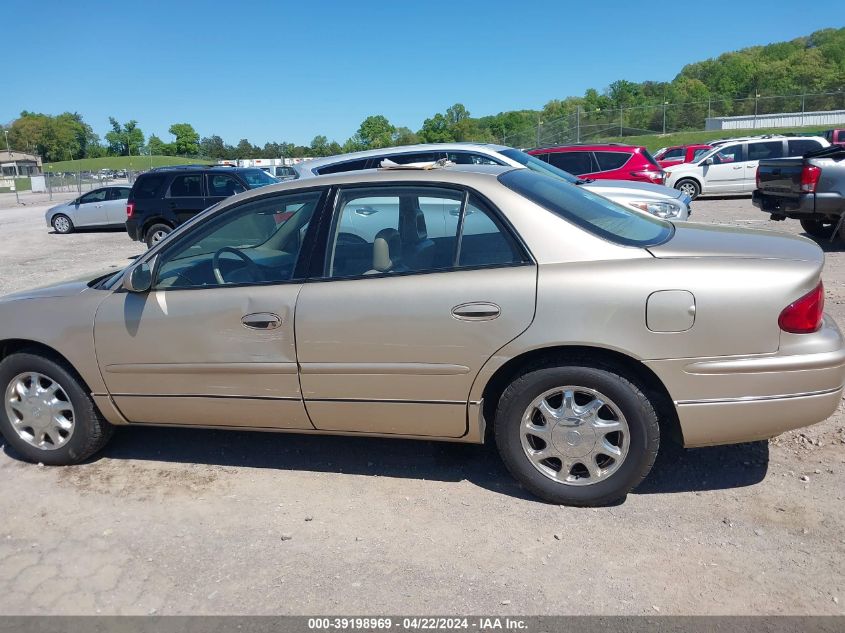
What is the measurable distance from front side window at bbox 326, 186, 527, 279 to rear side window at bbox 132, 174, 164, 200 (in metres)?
11.5

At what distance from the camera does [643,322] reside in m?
3.25

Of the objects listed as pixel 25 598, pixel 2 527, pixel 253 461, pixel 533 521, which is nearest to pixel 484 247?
pixel 533 521

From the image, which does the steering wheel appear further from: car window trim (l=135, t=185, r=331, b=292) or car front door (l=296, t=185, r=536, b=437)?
car front door (l=296, t=185, r=536, b=437)

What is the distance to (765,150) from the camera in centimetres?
2020

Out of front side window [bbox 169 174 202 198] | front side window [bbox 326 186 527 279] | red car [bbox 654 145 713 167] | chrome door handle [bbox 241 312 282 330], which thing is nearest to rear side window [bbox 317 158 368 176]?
front side window [bbox 326 186 527 279]

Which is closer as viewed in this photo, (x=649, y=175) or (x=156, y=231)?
(x=156, y=231)

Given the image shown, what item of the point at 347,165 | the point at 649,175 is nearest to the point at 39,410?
the point at 347,165

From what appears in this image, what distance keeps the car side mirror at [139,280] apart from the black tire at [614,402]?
2.06 meters

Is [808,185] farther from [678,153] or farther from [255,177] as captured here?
[678,153]

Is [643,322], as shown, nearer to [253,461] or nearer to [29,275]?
[253,461]

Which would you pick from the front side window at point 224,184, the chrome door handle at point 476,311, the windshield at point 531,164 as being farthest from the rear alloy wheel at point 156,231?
the chrome door handle at point 476,311

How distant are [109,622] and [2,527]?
3.99ft

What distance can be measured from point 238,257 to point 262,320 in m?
0.59

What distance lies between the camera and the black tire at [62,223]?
2031cm
